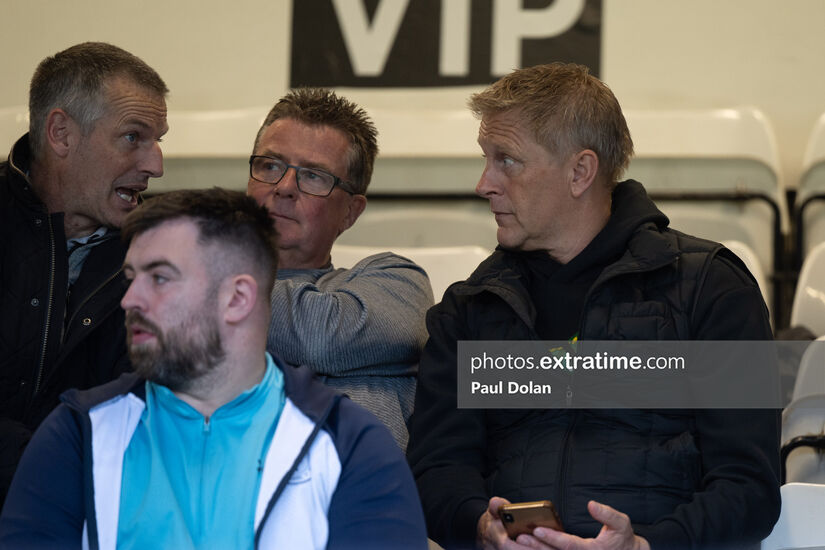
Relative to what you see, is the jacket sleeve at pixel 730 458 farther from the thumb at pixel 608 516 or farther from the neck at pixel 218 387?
the neck at pixel 218 387

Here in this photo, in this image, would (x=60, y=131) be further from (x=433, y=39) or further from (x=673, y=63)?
(x=673, y=63)

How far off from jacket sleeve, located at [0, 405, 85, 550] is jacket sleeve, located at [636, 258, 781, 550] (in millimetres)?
849

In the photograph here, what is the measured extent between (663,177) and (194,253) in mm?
2229

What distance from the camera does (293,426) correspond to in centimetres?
155

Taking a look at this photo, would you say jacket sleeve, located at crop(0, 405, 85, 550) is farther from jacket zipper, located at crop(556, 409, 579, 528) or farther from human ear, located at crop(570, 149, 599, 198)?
human ear, located at crop(570, 149, 599, 198)

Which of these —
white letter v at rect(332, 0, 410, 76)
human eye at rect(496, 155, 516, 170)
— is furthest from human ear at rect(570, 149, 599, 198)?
white letter v at rect(332, 0, 410, 76)

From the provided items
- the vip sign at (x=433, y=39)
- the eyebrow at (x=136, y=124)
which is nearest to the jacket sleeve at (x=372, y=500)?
the eyebrow at (x=136, y=124)

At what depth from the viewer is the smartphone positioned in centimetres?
164

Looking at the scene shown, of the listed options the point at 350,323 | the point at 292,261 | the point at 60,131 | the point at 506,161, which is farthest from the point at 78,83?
the point at 506,161

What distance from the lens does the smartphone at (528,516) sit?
5.38 feet

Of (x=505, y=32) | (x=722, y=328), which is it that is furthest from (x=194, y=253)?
(x=505, y=32)

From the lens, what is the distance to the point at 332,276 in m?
2.27

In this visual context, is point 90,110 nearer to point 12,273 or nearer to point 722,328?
point 12,273

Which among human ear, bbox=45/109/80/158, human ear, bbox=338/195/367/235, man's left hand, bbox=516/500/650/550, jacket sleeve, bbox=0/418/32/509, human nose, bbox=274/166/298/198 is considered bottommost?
man's left hand, bbox=516/500/650/550
